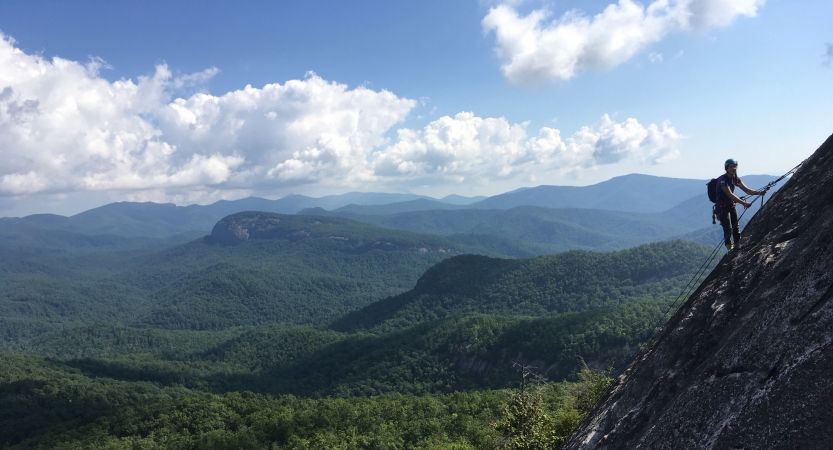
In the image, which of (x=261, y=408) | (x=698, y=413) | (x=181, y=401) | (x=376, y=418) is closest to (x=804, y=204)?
(x=698, y=413)

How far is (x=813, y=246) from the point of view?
805 cm

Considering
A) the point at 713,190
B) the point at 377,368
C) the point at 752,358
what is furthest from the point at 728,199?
the point at 377,368

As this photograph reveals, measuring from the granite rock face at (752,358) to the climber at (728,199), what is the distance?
5.13 feet

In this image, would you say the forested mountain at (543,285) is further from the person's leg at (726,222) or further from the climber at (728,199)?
the climber at (728,199)

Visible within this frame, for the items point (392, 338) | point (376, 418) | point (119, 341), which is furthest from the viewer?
point (119, 341)

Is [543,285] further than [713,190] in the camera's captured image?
Yes

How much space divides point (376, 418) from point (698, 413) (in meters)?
56.3

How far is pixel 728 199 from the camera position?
1374 cm

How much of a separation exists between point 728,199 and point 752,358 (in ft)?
28.3

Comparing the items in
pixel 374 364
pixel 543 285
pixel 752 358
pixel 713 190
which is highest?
pixel 713 190

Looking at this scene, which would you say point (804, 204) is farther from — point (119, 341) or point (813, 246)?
point (119, 341)

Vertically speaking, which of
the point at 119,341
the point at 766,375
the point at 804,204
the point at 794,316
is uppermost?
the point at 804,204

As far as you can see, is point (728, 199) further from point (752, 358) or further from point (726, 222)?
point (752, 358)

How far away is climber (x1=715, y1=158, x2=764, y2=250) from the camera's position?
44.5ft
